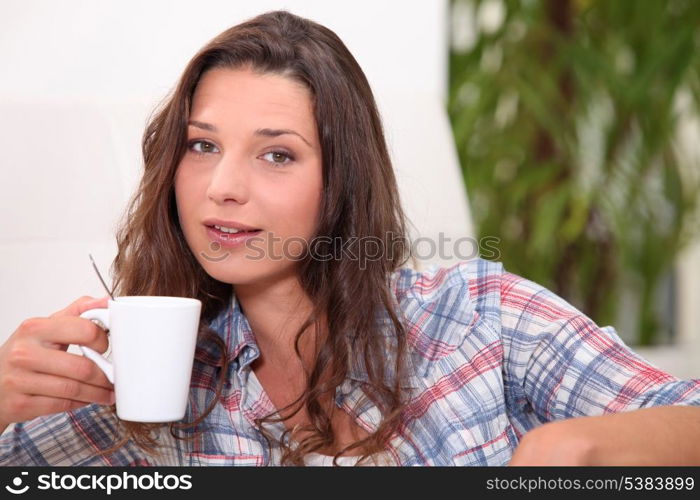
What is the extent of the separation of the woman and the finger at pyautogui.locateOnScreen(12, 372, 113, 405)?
17 centimetres

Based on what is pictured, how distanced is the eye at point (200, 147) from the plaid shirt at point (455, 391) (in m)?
0.24

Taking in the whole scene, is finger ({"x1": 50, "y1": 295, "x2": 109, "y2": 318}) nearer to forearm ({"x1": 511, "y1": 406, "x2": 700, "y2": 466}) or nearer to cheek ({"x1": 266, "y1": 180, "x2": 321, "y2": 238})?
cheek ({"x1": 266, "y1": 180, "x2": 321, "y2": 238})

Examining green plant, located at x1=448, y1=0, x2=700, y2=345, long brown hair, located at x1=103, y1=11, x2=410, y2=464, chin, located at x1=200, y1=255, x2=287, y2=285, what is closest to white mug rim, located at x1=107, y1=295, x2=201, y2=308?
chin, located at x1=200, y1=255, x2=287, y2=285

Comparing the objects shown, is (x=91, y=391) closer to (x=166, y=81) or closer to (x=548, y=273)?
(x=166, y=81)

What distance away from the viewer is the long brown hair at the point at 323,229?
50.8 inches

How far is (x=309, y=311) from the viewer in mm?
1373

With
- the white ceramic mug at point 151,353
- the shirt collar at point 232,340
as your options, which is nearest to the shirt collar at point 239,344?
the shirt collar at point 232,340

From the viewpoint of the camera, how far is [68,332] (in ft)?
3.43

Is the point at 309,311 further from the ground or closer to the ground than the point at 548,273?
further from the ground

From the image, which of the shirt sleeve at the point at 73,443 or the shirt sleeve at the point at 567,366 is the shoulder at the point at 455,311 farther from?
the shirt sleeve at the point at 73,443

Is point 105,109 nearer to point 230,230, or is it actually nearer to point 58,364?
point 230,230

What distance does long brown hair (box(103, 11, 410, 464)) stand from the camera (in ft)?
4.23
